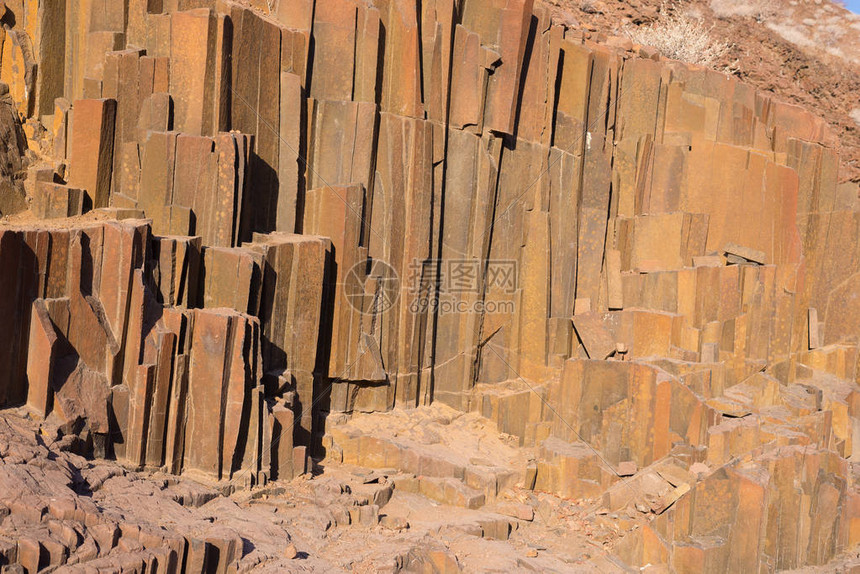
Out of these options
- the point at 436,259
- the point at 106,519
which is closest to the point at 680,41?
the point at 436,259

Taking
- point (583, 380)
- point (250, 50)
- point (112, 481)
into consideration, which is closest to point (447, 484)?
point (583, 380)

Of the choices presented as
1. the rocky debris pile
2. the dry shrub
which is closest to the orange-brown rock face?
the rocky debris pile

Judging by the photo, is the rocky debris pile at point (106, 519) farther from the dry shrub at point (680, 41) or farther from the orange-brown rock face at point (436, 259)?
the dry shrub at point (680, 41)

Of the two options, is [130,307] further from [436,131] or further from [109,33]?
[436,131]

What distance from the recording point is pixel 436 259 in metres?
14.8

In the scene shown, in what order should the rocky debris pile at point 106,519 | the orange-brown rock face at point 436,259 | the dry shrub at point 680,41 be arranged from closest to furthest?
the rocky debris pile at point 106,519 → the orange-brown rock face at point 436,259 → the dry shrub at point 680,41

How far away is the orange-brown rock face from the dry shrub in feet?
16.8

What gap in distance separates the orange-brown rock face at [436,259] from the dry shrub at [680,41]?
16.8 ft

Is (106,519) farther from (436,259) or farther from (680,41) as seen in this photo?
(680,41)

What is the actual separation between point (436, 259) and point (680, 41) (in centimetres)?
1246

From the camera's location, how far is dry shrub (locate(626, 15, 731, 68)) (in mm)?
23438

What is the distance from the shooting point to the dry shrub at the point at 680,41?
23.4 m

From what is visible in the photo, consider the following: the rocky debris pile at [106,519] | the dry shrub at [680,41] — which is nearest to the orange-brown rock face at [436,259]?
the rocky debris pile at [106,519]

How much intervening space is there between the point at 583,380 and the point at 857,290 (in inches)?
322
